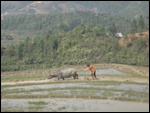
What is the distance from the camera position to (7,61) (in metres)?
34.9

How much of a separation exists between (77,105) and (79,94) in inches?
100

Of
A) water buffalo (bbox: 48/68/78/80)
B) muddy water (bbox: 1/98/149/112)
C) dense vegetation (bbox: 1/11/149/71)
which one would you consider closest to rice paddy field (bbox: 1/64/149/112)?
muddy water (bbox: 1/98/149/112)

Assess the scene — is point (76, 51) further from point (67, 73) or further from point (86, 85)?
point (86, 85)

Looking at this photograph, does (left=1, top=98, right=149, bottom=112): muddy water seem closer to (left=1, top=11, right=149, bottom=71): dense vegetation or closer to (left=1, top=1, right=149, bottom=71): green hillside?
(left=1, top=11, right=149, bottom=71): dense vegetation

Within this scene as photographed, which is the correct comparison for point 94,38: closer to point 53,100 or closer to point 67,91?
point 67,91

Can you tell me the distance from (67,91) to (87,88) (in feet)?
3.87

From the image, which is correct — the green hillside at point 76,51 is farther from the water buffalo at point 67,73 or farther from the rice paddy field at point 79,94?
the water buffalo at point 67,73

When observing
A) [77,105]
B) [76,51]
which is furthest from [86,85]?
[76,51]

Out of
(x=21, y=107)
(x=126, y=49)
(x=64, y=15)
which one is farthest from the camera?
(x=64, y=15)

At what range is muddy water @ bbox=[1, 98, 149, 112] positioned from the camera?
1454 centimetres

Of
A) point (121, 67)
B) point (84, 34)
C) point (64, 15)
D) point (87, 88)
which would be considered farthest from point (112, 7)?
point (87, 88)

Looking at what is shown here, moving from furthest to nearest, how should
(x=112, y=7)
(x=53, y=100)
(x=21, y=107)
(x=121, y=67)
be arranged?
1. (x=112, y=7)
2. (x=121, y=67)
3. (x=53, y=100)
4. (x=21, y=107)

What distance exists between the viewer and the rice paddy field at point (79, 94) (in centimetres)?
1512

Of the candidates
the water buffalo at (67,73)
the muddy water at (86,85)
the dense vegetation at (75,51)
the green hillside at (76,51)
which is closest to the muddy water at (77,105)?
the muddy water at (86,85)
